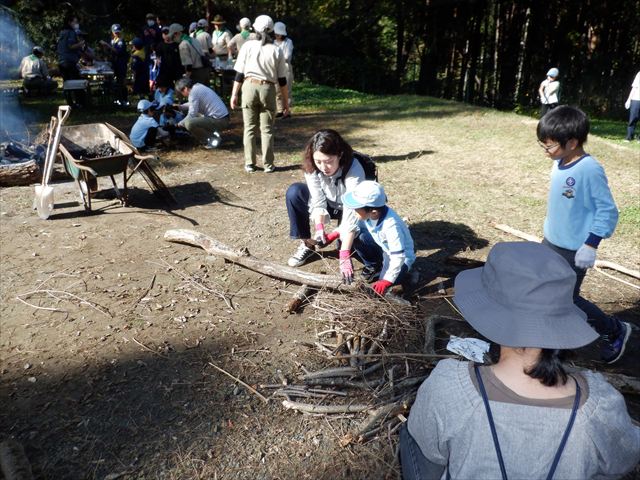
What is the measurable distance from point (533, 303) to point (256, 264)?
11.8 ft

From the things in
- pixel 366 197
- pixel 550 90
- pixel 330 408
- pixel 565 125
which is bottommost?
pixel 330 408

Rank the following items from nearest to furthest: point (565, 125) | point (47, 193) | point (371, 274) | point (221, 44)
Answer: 1. point (565, 125)
2. point (371, 274)
3. point (47, 193)
4. point (221, 44)

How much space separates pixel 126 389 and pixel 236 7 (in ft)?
74.9

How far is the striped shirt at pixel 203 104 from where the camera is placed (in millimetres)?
8898

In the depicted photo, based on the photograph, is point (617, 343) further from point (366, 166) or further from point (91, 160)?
point (91, 160)

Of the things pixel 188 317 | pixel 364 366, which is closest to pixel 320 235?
pixel 188 317

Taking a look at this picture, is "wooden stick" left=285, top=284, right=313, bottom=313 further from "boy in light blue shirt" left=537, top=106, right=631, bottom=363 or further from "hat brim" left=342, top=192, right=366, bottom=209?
"boy in light blue shirt" left=537, top=106, right=631, bottom=363

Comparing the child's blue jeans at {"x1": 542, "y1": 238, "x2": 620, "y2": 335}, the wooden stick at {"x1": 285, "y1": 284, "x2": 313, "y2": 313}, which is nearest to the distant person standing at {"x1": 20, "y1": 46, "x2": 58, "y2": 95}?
the wooden stick at {"x1": 285, "y1": 284, "x2": 313, "y2": 313}

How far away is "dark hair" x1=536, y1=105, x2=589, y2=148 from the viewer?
3113mm

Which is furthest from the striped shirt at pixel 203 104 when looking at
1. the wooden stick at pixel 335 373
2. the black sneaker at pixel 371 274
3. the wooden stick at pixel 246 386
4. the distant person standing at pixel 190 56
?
the wooden stick at pixel 335 373

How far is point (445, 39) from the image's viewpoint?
2227 centimetres

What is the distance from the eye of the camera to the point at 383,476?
2.80m

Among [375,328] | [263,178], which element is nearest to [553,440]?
[375,328]

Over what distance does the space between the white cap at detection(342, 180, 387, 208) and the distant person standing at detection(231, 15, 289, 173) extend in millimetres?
3861
